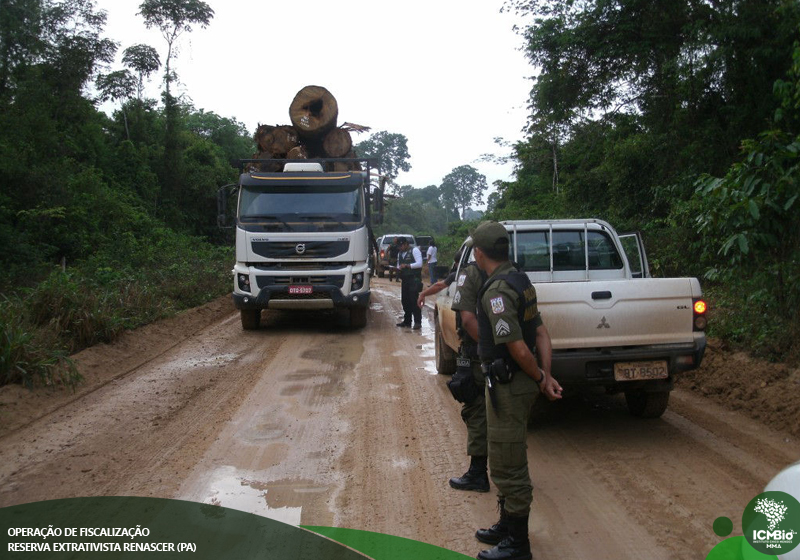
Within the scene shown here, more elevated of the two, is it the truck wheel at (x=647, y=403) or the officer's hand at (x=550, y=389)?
the officer's hand at (x=550, y=389)

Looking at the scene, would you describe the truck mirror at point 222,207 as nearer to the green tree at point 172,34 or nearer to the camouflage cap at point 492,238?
the camouflage cap at point 492,238

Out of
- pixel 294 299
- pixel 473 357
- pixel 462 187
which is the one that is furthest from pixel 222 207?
pixel 462 187

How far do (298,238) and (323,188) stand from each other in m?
1.08

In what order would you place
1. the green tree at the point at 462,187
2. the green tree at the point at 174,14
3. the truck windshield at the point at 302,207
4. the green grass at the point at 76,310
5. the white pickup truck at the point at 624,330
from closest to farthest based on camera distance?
the white pickup truck at the point at 624,330, the green grass at the point at 76,310, the truck windshield at the point at 302,207, the green tree at the point at 174,14, the green tree at the point at 462,187

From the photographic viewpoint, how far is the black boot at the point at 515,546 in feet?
11.0

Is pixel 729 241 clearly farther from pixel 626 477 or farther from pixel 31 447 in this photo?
pixel 31 447

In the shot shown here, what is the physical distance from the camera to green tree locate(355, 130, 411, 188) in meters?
75.8

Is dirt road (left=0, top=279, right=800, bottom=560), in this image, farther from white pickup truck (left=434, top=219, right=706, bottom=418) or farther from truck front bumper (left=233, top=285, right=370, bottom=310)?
truck front bumper (left=233, top=285, right=370, bottom=310)

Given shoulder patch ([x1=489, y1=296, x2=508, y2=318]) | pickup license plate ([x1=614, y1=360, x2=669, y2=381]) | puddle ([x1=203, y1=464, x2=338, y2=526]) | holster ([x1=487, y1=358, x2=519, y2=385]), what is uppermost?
shoulder patch ([x1=489, y1=296, x2=508, y2=318])

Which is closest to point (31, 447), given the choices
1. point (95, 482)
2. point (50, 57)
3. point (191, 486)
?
point (95, 482)

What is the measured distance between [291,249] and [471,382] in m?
7.34

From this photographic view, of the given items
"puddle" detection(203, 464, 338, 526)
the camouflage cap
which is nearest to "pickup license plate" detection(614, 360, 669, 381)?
the camouflage cap

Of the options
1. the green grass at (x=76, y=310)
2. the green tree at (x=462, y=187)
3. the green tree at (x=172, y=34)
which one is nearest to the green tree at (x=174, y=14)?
the green tree at (x=172, y=34)

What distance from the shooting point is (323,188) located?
451 inches
